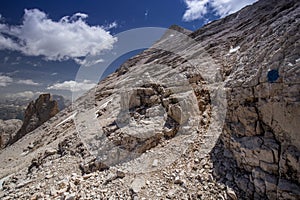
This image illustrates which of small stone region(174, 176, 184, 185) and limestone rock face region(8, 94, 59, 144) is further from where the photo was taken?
limestone rock face region(8, 94, 59, 144)

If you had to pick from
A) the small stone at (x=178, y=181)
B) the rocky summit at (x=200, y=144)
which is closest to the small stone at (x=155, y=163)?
the rocky summit at (x=200, y=144)

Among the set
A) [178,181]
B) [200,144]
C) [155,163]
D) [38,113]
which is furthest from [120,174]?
[38,113]

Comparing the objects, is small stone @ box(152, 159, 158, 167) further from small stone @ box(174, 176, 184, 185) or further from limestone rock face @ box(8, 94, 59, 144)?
limestone rock face @ box(8, 94, 59, 144)

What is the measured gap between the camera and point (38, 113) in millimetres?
35062

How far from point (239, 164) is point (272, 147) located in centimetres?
115

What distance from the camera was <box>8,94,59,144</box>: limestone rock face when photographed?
33.1m

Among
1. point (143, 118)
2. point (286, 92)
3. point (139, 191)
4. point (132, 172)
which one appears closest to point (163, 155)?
point (132, 172)

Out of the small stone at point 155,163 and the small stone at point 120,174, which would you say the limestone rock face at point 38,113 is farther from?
the small stone at point 155,163

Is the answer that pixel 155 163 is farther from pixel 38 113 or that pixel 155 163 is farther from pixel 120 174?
pixel 38 113

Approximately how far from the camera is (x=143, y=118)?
8.84 metres

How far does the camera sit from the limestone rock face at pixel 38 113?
33.1 metres

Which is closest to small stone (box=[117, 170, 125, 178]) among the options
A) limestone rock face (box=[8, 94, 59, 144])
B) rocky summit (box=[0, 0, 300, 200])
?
rocky summit (box=[0, 0, 300, 200])

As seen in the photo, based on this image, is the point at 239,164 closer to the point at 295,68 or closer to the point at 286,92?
the point at 286,92

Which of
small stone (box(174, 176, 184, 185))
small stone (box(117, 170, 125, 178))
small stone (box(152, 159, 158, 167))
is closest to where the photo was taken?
small stone (box(174, 176, 184, 185))
